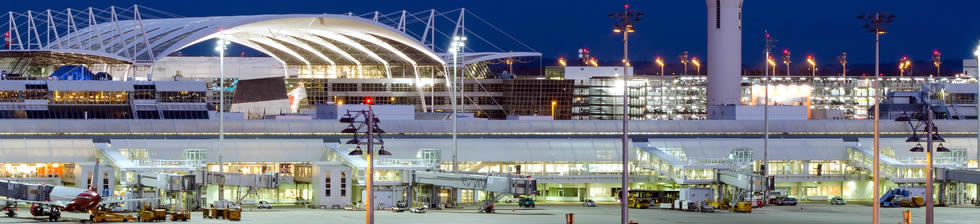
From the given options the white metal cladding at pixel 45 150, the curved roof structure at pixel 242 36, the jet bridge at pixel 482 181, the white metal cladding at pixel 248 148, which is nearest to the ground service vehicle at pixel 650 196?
the jet bridge at pixel 482 181

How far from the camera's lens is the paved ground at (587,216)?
93.0 m

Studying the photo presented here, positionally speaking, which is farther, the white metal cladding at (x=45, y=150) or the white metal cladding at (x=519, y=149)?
the white metal cladding at (x=519, y=149)

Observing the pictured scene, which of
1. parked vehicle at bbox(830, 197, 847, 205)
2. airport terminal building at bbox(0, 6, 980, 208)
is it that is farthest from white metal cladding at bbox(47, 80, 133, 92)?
parked vehicle at bbox(830, 197, 847, 205)

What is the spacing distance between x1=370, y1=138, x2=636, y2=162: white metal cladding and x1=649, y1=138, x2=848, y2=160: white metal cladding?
497 centimetres

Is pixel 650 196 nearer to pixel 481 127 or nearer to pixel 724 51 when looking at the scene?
pixel 481 127

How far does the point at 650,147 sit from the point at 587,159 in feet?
16.6

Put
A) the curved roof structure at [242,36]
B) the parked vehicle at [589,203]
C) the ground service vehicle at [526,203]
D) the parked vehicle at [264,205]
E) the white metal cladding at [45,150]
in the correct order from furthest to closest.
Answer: the curved roof structure at [242,36]
the white metal cladding at [45,150]
the parked vehicle at [589,203]
the ground service vehicle at [526,203]
the parked vehicle at [264,205]

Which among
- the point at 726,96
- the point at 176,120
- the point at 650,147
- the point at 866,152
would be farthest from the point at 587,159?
the point at 726,96

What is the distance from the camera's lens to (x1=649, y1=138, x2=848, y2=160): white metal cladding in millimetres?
135250

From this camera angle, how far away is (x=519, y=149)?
429ft

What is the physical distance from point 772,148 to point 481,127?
2489cm

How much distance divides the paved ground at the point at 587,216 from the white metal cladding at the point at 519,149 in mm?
15911

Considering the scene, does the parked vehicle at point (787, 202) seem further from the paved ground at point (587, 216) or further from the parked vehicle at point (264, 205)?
the parked vehicle at point (264, 205)

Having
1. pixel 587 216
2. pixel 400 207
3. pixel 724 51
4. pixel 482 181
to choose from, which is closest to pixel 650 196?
pixel 482 181
